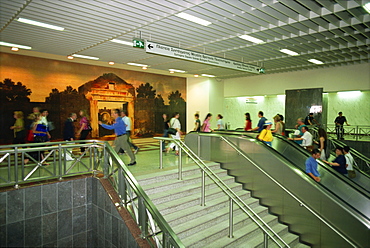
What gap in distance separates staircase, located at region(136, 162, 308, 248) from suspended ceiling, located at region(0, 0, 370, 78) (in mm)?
4095

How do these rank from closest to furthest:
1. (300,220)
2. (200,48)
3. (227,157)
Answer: (300,220)
(227,157)
(200,48)

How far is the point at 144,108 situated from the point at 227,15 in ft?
33.2

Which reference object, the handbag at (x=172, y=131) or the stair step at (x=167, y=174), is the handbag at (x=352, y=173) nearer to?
the stair step at (x=167, y=174)

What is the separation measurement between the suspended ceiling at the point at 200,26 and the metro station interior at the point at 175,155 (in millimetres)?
45

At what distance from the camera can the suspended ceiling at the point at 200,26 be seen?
5883 mm

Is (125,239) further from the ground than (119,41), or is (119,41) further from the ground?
(119,41)

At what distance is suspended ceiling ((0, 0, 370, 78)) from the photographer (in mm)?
5883

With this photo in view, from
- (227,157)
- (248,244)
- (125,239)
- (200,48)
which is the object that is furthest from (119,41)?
(248,244)

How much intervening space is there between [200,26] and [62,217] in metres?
5.85

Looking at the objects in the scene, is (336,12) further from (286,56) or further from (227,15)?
(286,56)

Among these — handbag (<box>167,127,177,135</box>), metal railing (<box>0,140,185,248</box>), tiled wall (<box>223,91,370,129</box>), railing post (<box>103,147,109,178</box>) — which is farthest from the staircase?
tiled wall (<box>223,91,370,129</box>)

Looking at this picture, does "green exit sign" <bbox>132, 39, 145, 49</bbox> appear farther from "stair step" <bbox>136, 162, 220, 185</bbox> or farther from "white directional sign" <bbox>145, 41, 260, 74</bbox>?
"stair step" <bbox>136, 162, 220, 185</bbox>

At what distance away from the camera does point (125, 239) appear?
4750mm

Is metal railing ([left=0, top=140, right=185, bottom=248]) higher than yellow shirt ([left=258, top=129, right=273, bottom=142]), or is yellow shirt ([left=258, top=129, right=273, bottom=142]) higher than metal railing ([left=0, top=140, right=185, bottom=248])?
yellow shirt ([left=258, top=129, right=273, bottom=142])
